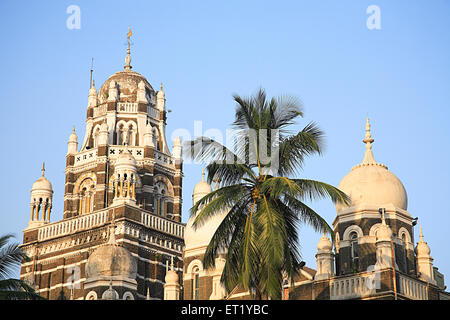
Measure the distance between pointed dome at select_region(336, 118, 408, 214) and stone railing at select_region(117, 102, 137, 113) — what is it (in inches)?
871

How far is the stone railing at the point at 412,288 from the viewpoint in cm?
3188

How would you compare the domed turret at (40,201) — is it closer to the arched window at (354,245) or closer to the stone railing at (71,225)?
the stone railing at (71,225)

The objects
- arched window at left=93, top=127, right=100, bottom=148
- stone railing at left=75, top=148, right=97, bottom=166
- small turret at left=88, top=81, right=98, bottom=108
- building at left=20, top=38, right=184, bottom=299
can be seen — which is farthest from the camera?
small turret at left=88, top=81, right=98, bottom=108

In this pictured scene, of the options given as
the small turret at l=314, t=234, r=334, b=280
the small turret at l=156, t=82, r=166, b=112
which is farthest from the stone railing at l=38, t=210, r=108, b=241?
the small turret at l=314, t=234, r=334, b=280

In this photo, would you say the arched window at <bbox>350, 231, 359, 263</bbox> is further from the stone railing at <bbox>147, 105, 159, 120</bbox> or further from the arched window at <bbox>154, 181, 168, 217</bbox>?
the stone railing at <bbox>147, 105, 159, 120</bbox>

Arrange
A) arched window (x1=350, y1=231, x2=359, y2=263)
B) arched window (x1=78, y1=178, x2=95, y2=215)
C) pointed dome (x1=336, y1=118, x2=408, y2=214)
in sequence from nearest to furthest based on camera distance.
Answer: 1. arched window (x1=350, y1=231, x2=359, y2=263)
2. pointed dome (x1=336, y1=118, x2=408, y2=214)
3. arched window (x1=78, y1=178, x2=95, y2=215)

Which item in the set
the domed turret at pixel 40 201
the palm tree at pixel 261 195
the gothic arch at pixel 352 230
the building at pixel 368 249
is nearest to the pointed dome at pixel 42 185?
A: the domed turret at pixel 40 201

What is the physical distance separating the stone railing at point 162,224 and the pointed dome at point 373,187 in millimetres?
16144

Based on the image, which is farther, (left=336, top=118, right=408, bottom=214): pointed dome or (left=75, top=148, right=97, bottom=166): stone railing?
(left=75, top=148, right=97, bottom=166): stone railing

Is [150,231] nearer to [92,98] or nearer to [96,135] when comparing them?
[96,135]

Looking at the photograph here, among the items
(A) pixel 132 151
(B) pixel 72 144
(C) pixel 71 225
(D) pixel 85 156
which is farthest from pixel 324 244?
(B) pixel 72 144

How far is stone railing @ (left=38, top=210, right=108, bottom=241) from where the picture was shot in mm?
50938
